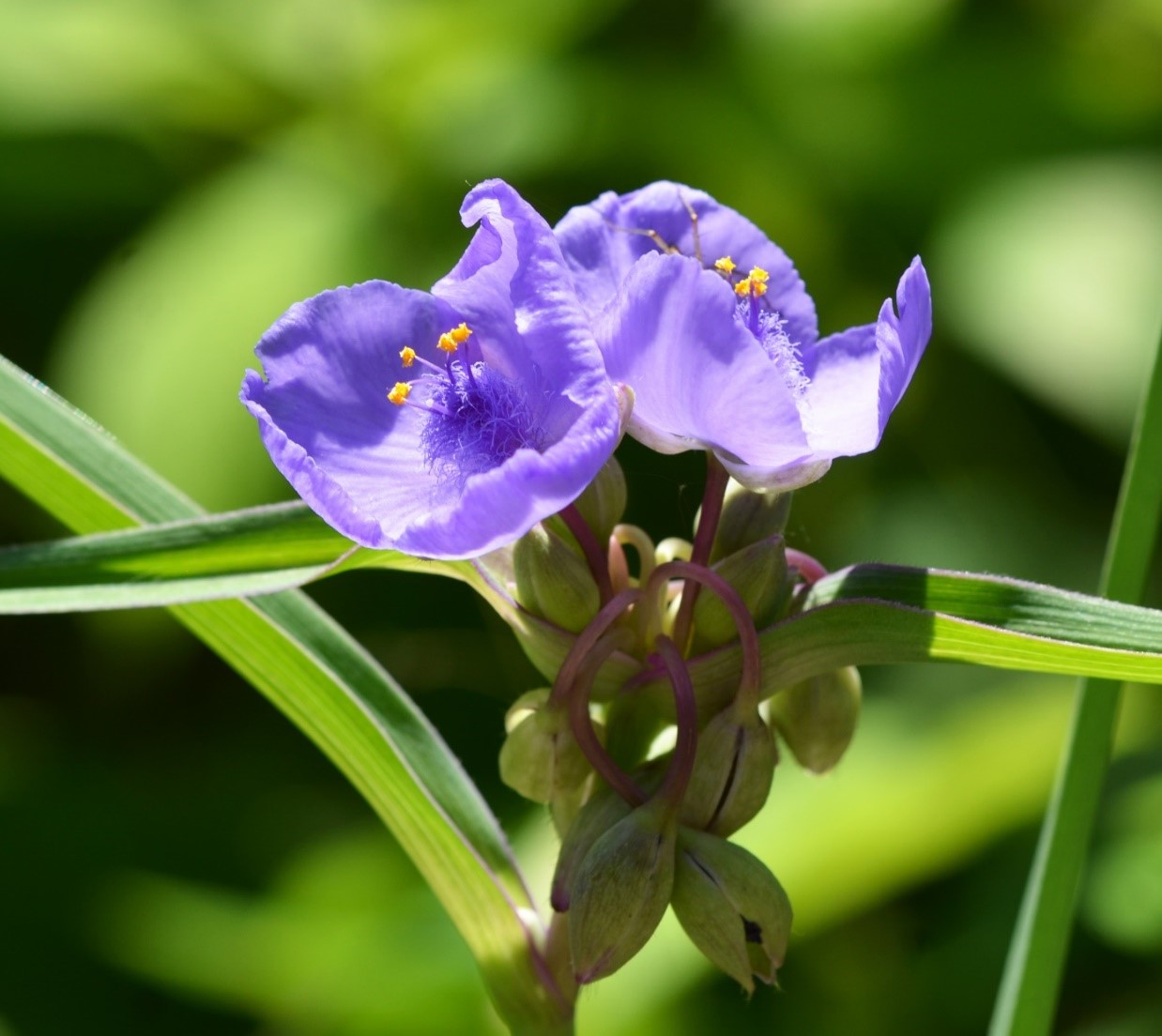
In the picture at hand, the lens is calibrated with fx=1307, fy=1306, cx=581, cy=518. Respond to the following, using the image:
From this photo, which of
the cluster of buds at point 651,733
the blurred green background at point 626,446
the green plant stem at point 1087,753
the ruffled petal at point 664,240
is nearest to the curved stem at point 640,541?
the cluster of buds at point 651,733

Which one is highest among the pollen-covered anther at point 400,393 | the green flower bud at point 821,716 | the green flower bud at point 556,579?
the pollen-covered anther at point 400,393

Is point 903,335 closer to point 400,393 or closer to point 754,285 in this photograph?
point 754,285

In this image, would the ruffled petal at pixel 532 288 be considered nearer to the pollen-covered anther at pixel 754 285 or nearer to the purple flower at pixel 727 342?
the purple flower at pixel 727 342

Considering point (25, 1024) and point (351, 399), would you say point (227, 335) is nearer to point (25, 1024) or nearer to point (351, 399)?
point (25, 1024)

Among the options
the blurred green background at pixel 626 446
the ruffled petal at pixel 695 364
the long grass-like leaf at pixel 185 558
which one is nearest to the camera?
the ruffled petal at pixel 695 364

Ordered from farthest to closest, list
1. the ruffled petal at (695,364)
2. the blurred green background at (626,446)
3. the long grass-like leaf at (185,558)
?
the blurred green background at (626,446) → the long grass-like leaf at (185,558) → the ruffled petal at (695,364)

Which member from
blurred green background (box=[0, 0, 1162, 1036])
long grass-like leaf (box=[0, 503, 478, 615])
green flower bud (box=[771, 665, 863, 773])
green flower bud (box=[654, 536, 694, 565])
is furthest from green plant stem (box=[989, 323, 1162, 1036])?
blurred green background (box=[0, 0, 1162, 1036])

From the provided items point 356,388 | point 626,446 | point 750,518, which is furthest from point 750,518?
point 626,446

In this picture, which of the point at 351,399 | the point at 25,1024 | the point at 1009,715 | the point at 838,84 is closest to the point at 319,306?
the point at 351,399
